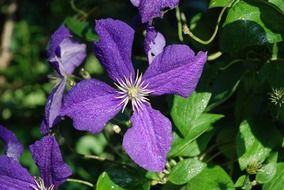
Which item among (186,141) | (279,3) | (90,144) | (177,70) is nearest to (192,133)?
(186,141)

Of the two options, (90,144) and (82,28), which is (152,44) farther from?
(90,144)

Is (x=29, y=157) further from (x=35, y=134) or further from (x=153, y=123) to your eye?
(x=153, y=123)

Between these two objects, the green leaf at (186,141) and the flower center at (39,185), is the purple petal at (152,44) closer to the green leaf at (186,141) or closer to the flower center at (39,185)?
the green leaf at (186,141)

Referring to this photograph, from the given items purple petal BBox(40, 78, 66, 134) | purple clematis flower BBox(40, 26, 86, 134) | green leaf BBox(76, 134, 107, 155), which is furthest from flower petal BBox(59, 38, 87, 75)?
green leaf BBox(76, 134, 107, 155)

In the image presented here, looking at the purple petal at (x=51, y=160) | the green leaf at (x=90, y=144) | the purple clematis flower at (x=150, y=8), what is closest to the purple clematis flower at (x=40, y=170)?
the purple petal at (x=51, y=160)

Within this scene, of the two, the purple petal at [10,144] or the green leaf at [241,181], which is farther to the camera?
the purple petal at [10,144]

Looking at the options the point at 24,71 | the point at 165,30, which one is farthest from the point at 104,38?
the point at 24,71
